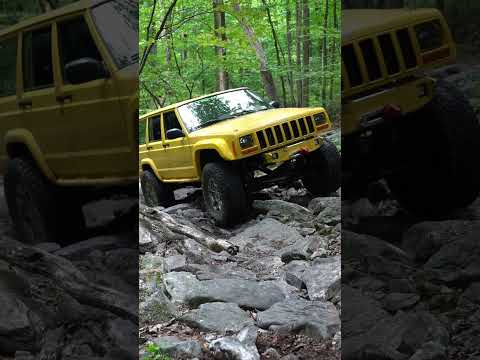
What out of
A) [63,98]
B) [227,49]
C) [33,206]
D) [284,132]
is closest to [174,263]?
[33,206]

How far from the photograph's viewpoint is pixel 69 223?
89.2 inches

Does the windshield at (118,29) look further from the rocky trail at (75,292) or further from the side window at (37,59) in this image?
the rocky trail at (75,292)

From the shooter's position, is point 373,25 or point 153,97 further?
point 153,97

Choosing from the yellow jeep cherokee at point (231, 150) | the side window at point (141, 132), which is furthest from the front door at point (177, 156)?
the side window at point (141, 132)

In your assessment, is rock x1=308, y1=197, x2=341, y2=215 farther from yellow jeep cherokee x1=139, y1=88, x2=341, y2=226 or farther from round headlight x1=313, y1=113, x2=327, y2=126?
round headlight x1=313, y1=113, x2=327, y2=126

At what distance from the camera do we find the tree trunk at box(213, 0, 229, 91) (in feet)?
8.48

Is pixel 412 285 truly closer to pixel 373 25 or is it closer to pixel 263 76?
pixel 373 25

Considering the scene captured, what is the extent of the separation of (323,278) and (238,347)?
50 centimetres

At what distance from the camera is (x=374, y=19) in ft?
6.55

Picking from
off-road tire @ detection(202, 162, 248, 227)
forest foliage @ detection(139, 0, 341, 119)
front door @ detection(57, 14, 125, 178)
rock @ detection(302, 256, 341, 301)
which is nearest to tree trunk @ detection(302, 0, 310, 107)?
forest foliage @ detection(139, 0, 341, 119)

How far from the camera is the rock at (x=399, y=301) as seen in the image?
6.61 ft

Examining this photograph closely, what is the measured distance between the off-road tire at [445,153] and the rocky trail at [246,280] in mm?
439

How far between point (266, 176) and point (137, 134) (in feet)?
2.09

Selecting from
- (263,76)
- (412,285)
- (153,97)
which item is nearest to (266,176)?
(263,76)
